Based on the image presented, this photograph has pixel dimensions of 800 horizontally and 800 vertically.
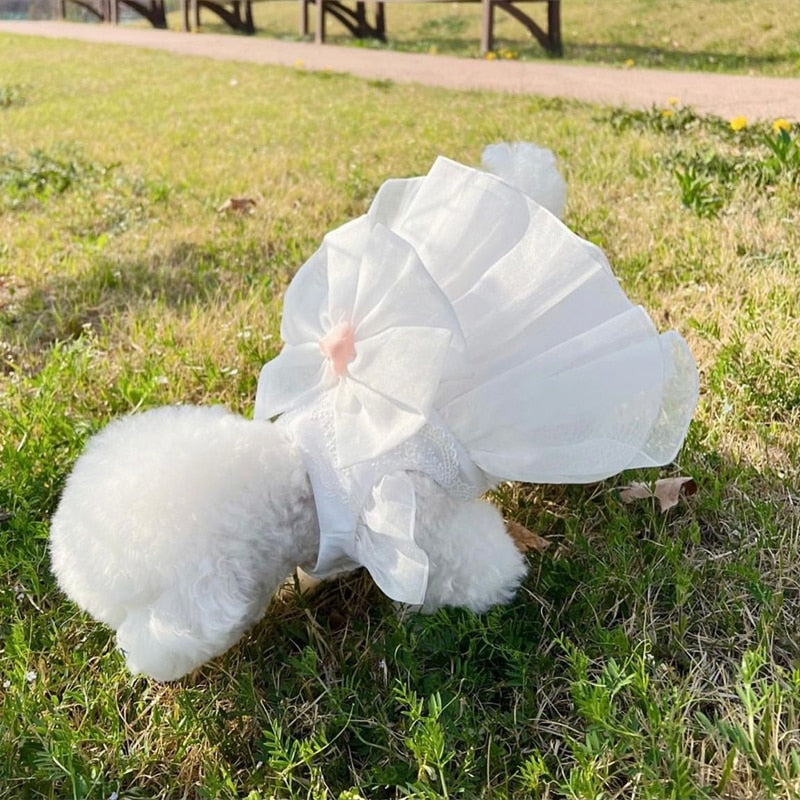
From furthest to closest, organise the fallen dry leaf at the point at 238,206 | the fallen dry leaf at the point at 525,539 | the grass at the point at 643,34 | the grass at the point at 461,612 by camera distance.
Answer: the grass at the point at 643,34, the fallen dry leaf at the point at 238,206, the fallen dry leaf at the point at 525,539, the grass at the point at 461,612

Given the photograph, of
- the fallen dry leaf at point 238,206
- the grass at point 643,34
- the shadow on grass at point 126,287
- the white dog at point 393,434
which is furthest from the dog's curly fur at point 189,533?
the grass at point 643,34

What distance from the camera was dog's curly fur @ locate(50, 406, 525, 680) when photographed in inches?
45.1

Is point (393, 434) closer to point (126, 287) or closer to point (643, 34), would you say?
point (126, 287)

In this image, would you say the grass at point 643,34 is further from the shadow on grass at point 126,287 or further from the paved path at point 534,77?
the shadow on grass at point 126,287

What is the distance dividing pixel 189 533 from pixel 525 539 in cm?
65

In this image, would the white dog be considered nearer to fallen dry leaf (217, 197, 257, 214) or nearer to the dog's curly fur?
the dog's curly fur

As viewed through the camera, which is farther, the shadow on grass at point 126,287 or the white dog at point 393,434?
the shadow on grass at point 126,287

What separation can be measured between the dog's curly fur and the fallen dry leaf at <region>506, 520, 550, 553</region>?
0.22m

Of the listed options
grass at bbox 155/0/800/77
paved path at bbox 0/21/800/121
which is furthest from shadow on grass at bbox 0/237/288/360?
grass at bbox 155/0/800/77

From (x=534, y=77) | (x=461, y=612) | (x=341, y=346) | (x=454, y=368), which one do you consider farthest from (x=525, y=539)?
(x=534, y=77)

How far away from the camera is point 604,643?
1.27 meters

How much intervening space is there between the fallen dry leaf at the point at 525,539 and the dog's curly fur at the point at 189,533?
22 centimetres

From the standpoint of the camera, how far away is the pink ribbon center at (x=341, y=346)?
4.34 feet

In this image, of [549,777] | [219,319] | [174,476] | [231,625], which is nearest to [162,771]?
[231,625]
